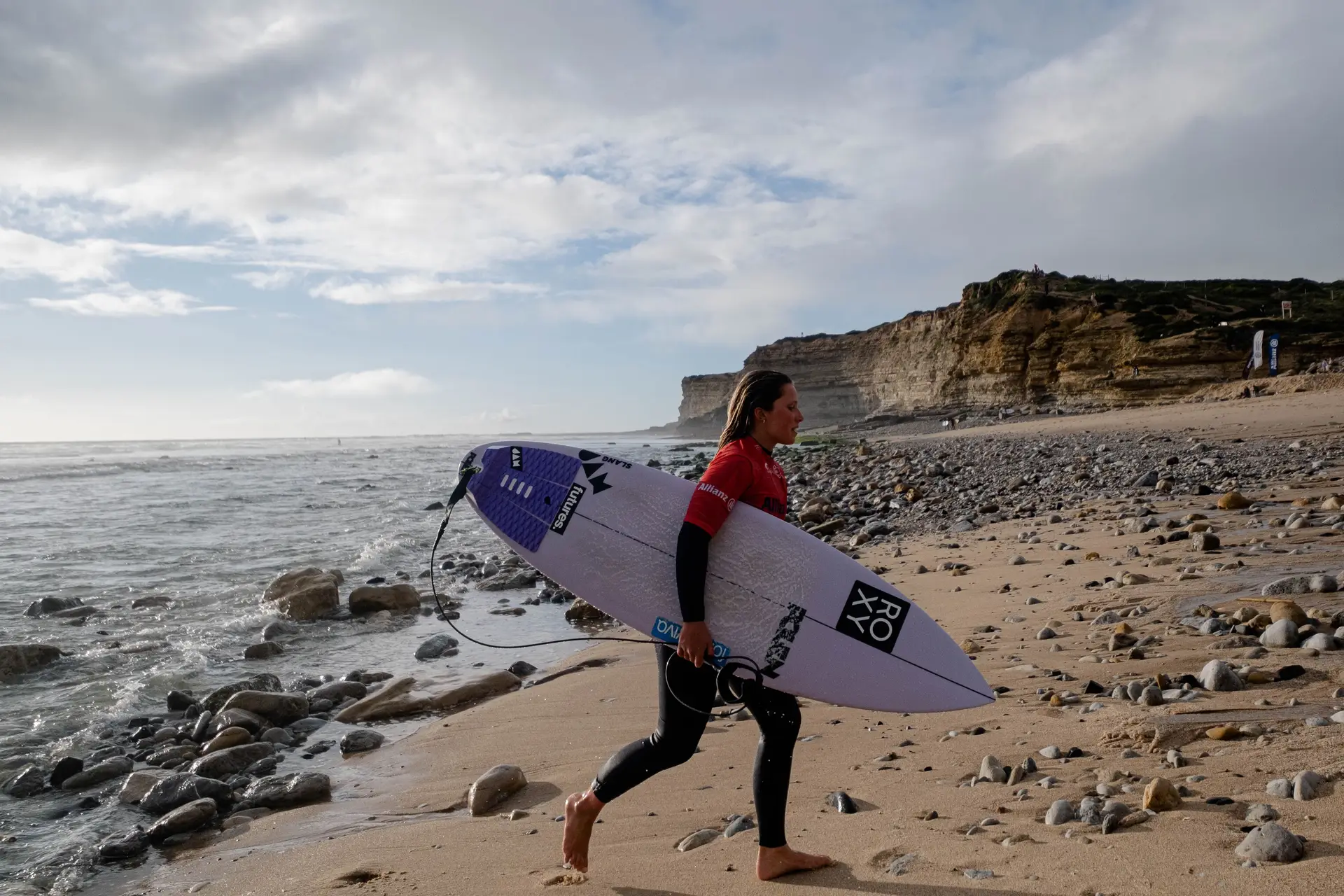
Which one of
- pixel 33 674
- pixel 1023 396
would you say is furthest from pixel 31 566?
pixel 1023 396

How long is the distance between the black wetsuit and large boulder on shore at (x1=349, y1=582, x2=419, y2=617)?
6.37m

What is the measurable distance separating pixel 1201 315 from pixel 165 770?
34478 millimetres

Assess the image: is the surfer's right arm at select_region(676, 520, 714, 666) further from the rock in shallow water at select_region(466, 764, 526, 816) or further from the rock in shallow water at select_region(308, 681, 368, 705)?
the rock in shallow water at select_region(308, 681, 368, 705)

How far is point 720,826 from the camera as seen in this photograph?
314 centimetres

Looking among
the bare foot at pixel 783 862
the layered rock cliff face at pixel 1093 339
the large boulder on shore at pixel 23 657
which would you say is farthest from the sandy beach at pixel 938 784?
the layered rock cliff face at pixel 1093 339

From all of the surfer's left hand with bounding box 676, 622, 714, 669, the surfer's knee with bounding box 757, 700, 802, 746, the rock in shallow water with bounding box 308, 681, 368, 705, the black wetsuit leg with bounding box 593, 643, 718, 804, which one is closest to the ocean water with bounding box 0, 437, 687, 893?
the rock in shallow water with bounding box 308, 681, 368, 705

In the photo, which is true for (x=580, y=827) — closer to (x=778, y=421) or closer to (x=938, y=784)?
(x=938, y=784)

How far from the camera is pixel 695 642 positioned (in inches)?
104

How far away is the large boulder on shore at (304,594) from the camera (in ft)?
27.5

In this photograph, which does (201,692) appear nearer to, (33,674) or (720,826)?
(33,674)

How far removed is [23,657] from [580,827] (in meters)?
6.04

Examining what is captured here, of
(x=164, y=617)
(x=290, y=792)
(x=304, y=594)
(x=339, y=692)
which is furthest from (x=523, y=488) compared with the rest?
(x=164, y=617)

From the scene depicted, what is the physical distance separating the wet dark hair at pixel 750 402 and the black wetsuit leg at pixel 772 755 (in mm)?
852

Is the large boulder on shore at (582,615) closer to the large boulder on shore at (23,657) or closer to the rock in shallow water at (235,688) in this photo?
the rock in shallow water at (235,688)
